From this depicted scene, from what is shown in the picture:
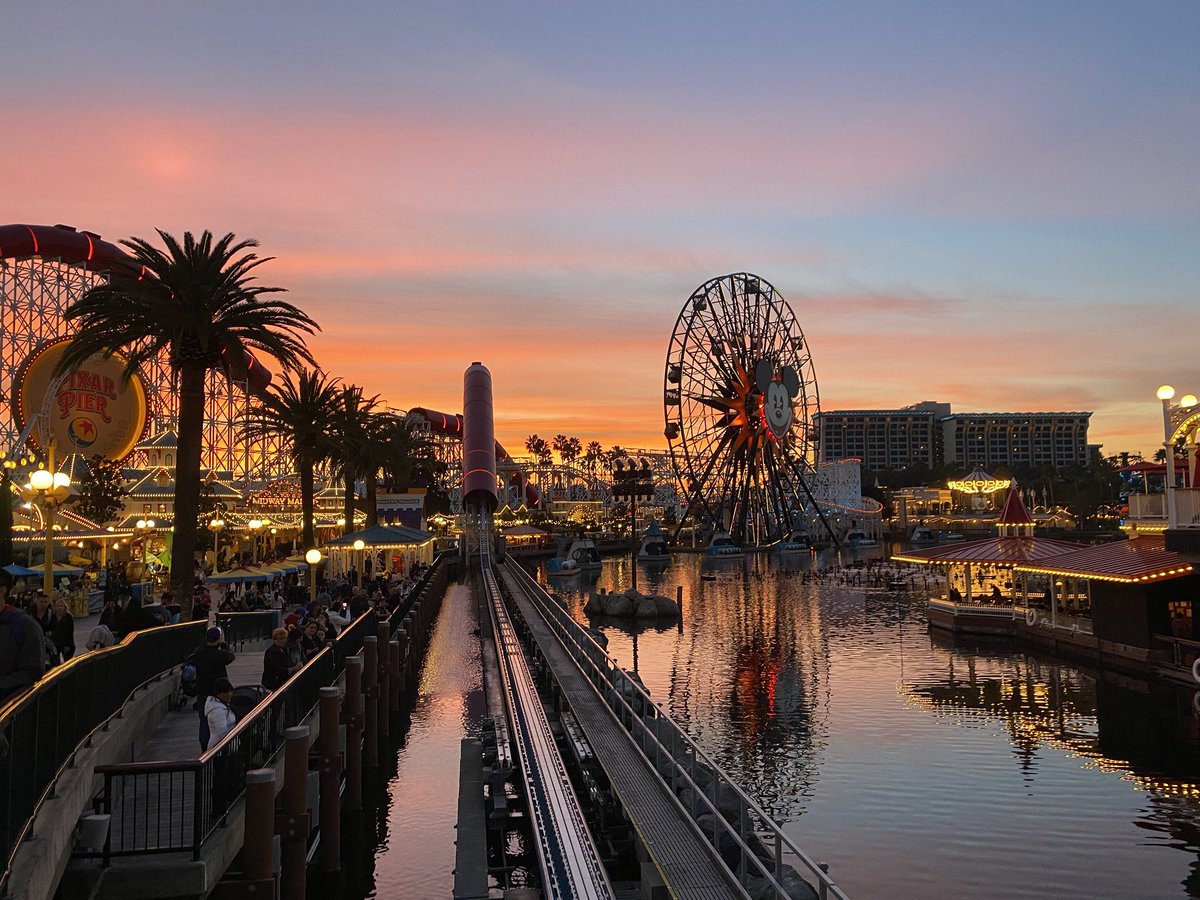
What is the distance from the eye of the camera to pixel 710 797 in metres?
15.6

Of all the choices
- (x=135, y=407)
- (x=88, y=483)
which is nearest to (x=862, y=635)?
(x=88, y=483)

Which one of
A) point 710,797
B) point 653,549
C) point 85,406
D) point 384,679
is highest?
point 85,406

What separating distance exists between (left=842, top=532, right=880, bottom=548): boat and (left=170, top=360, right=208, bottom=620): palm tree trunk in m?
136

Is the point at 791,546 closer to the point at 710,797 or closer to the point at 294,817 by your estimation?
the point at 710,797

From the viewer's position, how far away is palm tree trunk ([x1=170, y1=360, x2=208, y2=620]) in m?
29.6

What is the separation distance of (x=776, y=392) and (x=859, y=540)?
61.7 meters

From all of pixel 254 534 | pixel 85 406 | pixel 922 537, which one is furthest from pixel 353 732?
pixel 922 537

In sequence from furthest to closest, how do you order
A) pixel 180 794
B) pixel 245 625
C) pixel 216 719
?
pixel 245 625 < pixel 216 719 < pixel 180 794

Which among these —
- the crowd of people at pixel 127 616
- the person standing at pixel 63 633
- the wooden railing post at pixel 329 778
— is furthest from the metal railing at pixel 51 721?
the wooden railing post at pixel 329 778

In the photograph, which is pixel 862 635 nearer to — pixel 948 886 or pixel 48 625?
pixel 948 886

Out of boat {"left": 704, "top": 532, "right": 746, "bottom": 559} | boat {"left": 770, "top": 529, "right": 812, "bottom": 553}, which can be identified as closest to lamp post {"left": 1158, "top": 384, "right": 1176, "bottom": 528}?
boat {"left": 704, "top": 532, "right": 746, "bottom": 559}

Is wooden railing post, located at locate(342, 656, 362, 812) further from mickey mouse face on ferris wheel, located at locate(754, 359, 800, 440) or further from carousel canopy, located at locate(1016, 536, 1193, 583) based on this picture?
mickey mouse face on ferris wheel, located at locate(754, 359, 800, 440)

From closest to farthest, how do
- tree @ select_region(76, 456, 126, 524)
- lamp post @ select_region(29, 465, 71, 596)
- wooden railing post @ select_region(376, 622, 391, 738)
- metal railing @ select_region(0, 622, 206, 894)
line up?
metal railing @ select_region(0, 622, 206, 894)
lamp post @ select_region(29, 465, 71, 596)
wooden railing post @ select_region(376, 622, 391, 738)
tree @ select_region(76, 456, 126, 524)

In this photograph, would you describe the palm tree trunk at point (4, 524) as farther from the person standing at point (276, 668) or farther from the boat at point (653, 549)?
the boat at point (653, 549)
